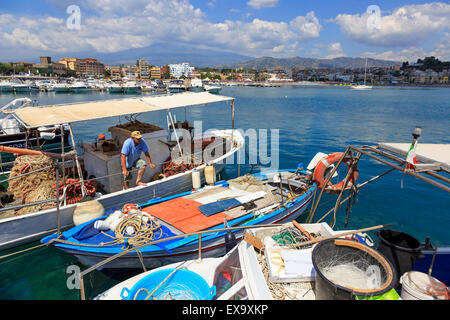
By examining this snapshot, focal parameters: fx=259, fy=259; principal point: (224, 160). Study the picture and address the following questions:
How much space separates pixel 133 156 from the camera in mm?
8641

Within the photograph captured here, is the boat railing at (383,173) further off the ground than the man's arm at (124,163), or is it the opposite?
the boat railing at (383,173)

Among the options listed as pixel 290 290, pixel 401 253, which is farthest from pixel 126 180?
pixel 401 253

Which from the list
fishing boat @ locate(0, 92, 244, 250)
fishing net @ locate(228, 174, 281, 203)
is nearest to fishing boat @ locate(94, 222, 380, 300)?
fishing net @ locate(228, 174, 281, 203)

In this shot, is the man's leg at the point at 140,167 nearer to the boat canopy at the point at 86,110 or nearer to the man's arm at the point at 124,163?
the man's arm at the point at 124,163

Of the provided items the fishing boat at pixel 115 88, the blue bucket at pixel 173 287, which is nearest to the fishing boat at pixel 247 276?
the blue bucket at pixel 173 287

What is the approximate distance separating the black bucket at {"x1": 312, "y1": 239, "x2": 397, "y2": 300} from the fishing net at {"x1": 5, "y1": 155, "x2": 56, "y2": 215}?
7.98 meters

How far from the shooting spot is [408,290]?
125 inches

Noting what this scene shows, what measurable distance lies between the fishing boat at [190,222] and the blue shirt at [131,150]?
170cm

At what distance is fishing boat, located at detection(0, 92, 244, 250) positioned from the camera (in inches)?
285

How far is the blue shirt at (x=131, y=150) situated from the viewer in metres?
8.37
